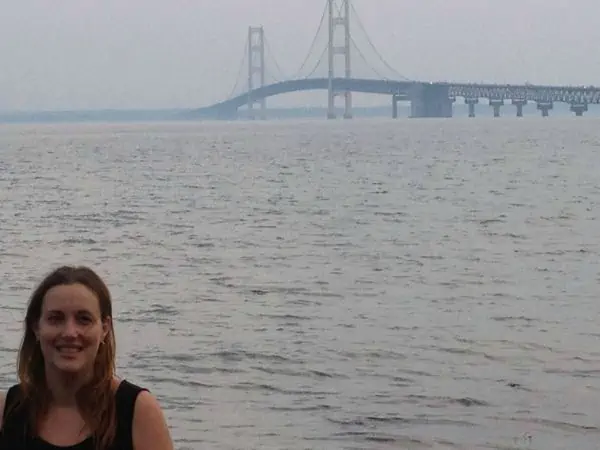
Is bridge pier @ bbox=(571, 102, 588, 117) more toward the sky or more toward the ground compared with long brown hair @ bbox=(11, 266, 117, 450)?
more toward the ground

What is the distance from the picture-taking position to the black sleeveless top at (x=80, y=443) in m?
2.28

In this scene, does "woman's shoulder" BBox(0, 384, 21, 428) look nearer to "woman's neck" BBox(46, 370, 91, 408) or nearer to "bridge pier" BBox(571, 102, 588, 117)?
"woman's neck" BBox(46, 370, 91, 408)

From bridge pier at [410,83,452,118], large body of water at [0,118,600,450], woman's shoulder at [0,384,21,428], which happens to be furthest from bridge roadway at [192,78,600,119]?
woman's shoulder at [0,384,21,428]

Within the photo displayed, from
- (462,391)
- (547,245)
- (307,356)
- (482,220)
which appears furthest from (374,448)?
(482,220)

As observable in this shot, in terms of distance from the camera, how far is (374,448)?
6.43m

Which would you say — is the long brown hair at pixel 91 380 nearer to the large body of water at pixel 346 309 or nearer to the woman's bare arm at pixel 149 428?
the woman's bare arm at pixel 149 428

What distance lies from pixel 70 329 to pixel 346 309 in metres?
8.77

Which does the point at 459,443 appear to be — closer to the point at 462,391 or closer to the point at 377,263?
the point at 462,391

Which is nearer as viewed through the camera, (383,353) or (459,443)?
(459,443)

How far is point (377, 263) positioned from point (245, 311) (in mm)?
3777

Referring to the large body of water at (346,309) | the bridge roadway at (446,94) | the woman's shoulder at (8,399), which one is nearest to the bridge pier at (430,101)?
the bridge roadway at (446,94)

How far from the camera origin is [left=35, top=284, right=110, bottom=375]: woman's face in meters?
2.32

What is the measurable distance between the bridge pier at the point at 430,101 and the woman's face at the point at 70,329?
91.9m

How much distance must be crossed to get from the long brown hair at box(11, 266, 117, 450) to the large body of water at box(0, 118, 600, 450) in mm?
4161
